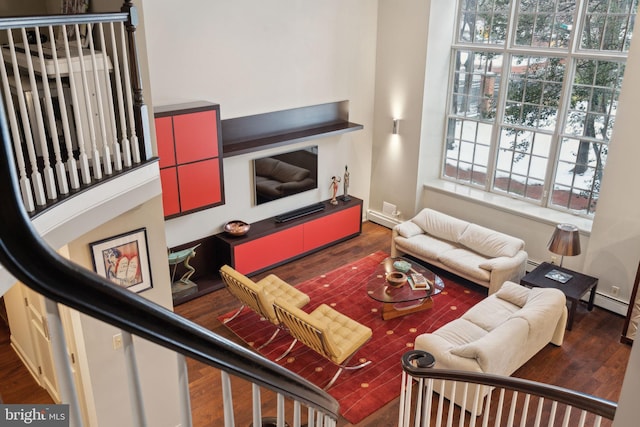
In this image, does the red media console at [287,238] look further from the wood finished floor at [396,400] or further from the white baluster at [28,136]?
the white baluster at [28,136]

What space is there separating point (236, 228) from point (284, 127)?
5.23ft

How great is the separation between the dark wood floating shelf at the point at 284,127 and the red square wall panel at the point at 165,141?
0.79 metres

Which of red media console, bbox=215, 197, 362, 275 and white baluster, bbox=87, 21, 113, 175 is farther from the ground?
white baluster, bbox=87, 21, 113, 175

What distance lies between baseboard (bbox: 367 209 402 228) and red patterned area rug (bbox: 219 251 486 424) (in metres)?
1.08

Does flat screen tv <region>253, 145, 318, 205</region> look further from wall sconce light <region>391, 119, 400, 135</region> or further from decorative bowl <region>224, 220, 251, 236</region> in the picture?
wall sconce light <region>391, 119, 400, 135</region>

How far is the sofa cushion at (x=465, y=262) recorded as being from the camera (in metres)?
7.09

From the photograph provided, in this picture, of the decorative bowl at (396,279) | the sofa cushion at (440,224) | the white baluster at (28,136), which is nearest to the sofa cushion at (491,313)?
the decorative bowl at (396,279)

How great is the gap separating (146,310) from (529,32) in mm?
7795

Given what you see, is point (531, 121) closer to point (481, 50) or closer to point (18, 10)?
point (481, 50)

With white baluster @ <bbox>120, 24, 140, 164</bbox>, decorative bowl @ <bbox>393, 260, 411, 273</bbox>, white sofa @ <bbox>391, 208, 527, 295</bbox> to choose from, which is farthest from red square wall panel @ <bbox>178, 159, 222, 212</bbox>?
white sofa @ <bbox>391, 208, 527, 295</bbox>

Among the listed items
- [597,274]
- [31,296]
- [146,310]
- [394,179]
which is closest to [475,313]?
[597,274]

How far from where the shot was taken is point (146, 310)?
A: 912 millimetres

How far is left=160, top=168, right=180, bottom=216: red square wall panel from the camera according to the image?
6.42 metres

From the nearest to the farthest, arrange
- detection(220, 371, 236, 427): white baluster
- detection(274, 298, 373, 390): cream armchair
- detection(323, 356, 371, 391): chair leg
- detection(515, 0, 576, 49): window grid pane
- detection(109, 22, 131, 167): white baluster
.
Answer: detection(220, 371, 236, 427): white baluster < detection(109, 22, 131, 167): white baluster < detection(274, 298, 373, 390): cream armchair < detection(323, 356, 371, 391): chair leg < detection(515, 0, 576, 49): window grid pane
